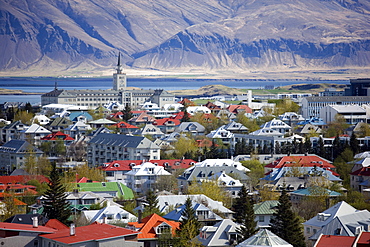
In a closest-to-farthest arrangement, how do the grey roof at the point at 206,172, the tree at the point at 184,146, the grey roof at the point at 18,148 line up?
the grey roof at the point at 206,172 < the tree at the point at 184,146 < the grey roof at the point at 18,148

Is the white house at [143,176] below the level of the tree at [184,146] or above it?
below

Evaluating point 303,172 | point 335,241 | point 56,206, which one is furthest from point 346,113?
point 335,241

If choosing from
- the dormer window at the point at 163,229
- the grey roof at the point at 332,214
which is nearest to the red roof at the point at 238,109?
the grey roof at the point at 332,214

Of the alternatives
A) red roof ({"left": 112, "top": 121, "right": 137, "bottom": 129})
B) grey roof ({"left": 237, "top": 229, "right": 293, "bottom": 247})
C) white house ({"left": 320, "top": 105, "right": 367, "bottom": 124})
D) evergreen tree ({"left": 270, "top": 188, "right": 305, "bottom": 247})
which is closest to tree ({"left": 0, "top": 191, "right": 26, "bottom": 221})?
evergreen tree ({"left": 270, "top": 188, "right": 305, "bottom": 247})

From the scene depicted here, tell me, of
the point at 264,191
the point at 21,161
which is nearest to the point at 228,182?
the point at 264,191

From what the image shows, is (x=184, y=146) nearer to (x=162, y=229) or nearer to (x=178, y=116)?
(x=178, y=116)

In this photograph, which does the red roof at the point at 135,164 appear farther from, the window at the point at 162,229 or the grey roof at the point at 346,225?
the grey roof at the point at 346,225
